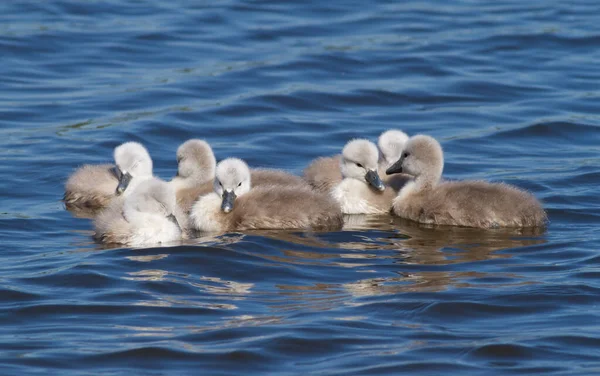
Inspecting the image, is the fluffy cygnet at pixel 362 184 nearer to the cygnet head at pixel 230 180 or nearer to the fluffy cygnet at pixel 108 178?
the cygnet head at pixel 230 180

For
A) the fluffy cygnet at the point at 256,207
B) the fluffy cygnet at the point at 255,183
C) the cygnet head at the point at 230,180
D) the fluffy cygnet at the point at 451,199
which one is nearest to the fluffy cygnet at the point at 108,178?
the fluffy cygnet at the point at 255,183

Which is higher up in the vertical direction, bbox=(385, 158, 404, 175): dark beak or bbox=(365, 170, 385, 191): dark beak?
bbox=(385, 158, 404, 175): dark beak

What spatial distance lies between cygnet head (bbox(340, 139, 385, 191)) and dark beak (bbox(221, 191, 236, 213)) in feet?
4.44

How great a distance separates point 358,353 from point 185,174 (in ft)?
13.9

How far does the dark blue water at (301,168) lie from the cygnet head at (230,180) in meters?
0.37

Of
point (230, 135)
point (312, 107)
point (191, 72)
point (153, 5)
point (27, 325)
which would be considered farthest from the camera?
point (153, 5)

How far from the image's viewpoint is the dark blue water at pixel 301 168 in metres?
7.48

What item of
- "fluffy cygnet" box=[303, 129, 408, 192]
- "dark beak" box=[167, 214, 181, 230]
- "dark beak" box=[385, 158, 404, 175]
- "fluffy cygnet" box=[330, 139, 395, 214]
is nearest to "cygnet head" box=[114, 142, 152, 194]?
"dark beak" box=[167, 214, 181, 230]

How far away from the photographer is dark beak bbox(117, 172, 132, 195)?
1105 centimetres

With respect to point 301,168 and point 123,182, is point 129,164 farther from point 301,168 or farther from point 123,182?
point 301,168

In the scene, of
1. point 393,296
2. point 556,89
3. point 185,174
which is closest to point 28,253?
point 185,174

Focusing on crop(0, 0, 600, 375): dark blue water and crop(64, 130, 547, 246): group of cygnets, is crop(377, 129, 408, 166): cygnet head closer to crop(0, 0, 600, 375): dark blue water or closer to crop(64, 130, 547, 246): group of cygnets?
crop(64, 130, 547, 246): group of cygnets

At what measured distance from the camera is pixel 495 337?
7.55 m

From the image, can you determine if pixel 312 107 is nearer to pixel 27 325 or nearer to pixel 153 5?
pixel 153 5
